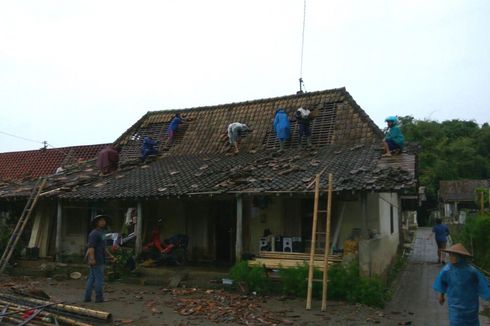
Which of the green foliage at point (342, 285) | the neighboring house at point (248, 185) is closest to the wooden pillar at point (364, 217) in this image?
the neighboring house at point (248, 185)

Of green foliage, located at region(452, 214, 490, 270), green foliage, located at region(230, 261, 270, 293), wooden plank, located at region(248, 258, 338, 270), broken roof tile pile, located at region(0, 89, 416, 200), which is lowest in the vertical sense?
green foliage, located at region(230, 261, 270, 293)

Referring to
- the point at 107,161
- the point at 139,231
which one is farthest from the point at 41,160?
the point at 139,231

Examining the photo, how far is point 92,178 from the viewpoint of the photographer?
596 inches

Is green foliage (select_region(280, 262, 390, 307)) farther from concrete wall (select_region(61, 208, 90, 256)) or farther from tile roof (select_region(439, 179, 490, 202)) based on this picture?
tile roof (select_region(439, 179, 490, 202))

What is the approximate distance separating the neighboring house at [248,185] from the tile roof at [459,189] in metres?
32.2

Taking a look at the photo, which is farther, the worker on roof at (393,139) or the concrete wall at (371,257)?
the worker on roof at (393,139)

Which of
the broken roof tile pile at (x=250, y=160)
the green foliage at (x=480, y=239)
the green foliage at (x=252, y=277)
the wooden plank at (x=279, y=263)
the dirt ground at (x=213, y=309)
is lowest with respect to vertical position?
the dirt ground at (x=213, y=309)

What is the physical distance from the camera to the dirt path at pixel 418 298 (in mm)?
8469

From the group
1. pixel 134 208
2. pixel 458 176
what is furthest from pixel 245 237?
pixel 458 176

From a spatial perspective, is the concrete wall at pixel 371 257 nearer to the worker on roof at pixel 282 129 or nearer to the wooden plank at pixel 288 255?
the wooden plank at pixel 288 255

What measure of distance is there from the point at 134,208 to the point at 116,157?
2.94 m

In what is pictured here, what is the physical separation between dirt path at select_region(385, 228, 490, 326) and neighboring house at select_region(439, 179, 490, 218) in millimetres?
28764

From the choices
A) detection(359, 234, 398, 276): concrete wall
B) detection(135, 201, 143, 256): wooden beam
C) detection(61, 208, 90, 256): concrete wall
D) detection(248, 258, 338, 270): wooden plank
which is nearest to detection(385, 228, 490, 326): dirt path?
detection(359, 234, 398, 276): concrete wall

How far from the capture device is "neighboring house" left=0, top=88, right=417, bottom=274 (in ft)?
35.7
